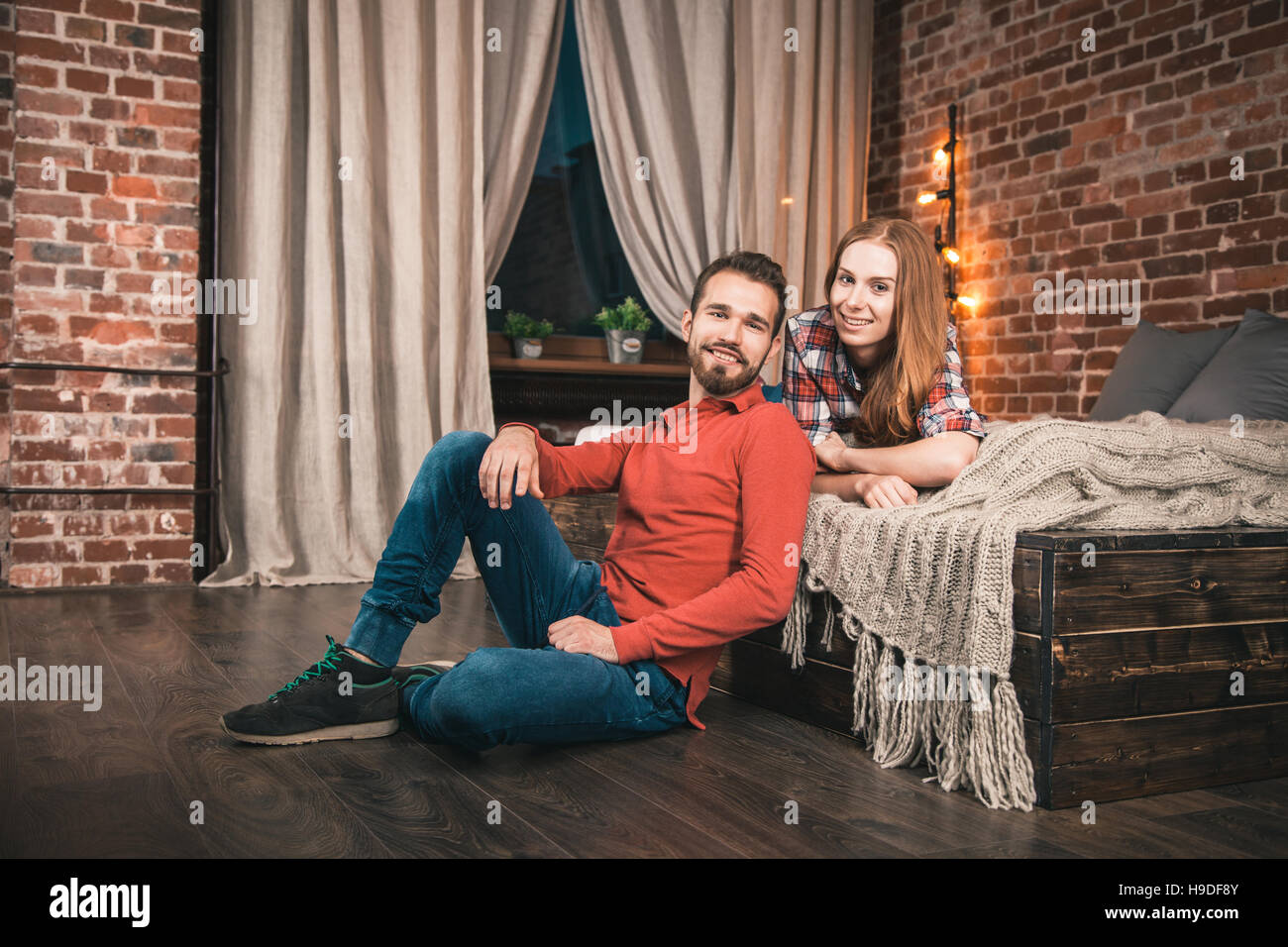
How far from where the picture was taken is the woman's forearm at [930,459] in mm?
1865

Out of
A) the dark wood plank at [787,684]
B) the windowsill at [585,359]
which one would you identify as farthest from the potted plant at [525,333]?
the dark wood plank at [787,684]

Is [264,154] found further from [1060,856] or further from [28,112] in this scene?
[1060,856]

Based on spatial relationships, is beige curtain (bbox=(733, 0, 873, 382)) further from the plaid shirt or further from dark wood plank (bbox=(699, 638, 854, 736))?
dark wood plank (bbox=(699, 638, 854, 736))

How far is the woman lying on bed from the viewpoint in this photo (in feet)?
6.21

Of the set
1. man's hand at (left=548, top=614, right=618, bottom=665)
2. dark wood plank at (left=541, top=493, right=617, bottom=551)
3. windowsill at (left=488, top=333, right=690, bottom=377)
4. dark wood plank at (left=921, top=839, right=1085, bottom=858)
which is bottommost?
dark wood plank at (left=921, top=839, right=1085, bottom=858)

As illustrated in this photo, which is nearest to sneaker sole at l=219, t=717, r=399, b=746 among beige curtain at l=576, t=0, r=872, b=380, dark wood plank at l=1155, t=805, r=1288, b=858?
dark wood plank at l=1155, t=805, r=1288, b=858

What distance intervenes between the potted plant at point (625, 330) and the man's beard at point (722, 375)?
253cm

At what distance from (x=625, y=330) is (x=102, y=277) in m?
1.89

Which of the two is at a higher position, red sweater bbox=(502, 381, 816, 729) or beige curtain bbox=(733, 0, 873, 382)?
beige curtain bbox=(733, 0, 873, 382)

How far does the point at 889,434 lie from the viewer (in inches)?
81.1

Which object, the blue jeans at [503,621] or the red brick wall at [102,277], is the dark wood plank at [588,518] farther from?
the red brick wall at [102,277]

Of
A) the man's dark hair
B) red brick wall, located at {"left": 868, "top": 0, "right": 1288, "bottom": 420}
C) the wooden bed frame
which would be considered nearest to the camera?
the wooden bed frame

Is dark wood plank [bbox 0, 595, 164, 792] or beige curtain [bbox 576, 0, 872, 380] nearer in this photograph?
dark wood plank [bbox 0, 595, 164, 792]

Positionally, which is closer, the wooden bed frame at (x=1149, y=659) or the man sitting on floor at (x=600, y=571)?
the wooden bed frame at (x=1149, y=659)
